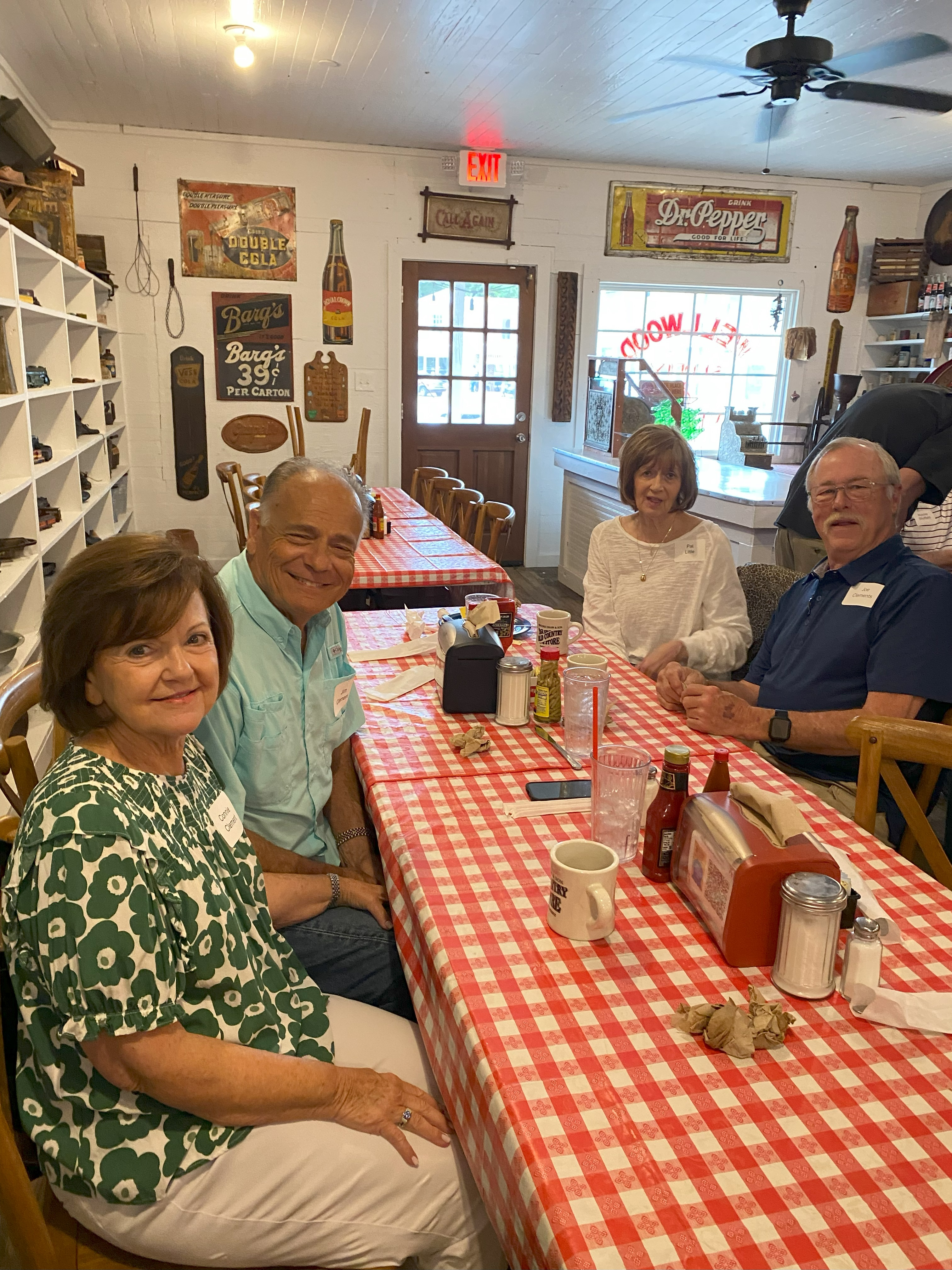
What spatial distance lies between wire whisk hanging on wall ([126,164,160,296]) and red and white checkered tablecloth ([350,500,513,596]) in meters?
3.31

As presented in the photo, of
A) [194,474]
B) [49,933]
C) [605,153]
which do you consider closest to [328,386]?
[194,474]

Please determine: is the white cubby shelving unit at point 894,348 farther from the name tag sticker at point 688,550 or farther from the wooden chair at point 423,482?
the name tag sticker at point 688,550

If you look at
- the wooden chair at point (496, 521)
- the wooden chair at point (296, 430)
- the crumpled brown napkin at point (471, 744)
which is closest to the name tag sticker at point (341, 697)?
the crumpled brown napkin at point (471, 744)

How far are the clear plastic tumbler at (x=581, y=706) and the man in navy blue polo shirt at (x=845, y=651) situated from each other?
0.77 feet

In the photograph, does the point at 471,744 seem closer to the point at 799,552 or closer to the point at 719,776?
the point at 719,776

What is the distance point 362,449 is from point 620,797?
504 cm

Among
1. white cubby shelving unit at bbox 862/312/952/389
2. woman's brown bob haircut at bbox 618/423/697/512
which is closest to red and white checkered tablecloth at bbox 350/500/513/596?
woman's brown bob haircut at bbox 618/423/697/512

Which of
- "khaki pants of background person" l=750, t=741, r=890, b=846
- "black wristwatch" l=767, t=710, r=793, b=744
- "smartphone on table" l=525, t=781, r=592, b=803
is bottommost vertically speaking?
"khaki pants of background person" l=750, t=741, r=890, b=846

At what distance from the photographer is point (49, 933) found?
88 cm

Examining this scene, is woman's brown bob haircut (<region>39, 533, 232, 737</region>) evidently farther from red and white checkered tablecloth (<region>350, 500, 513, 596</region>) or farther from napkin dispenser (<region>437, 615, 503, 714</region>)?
red and white checkered tablecloth (<region>350, 500, 513, 596</region>)

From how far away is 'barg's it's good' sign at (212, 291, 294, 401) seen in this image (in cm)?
617

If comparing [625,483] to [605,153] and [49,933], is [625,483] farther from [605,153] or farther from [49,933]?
[605,153]

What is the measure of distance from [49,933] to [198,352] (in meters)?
5.99

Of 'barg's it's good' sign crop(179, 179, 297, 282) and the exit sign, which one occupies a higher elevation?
the exit sign
